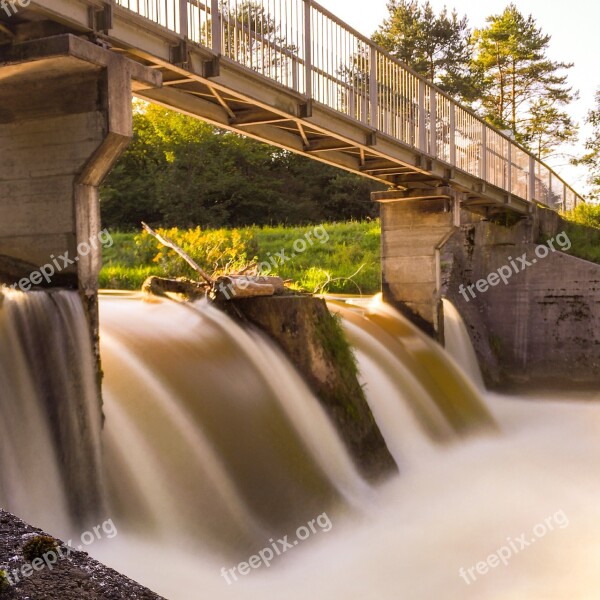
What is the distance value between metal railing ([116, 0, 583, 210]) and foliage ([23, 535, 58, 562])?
5.78 meters

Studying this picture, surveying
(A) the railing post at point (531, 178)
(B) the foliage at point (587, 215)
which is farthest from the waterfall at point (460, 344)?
(B) the foliage at point (587, 215)

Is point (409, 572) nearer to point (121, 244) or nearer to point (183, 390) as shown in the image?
point (183, 390)

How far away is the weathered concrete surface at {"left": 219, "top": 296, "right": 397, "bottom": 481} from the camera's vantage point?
10664 mm

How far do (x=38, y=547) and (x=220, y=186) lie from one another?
41281 millimetres

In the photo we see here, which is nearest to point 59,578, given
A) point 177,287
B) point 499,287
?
point 177,287

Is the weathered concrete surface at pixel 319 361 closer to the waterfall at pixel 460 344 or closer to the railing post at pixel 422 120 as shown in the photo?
the railing post at pixel 422 120

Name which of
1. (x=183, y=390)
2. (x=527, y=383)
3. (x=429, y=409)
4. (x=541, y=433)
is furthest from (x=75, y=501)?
(x=527, y=383)

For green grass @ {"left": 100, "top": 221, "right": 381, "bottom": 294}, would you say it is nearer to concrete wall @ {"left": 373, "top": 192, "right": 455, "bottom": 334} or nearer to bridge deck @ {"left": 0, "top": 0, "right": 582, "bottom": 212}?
concrete wall @ {"left": 373, "top": 192, "right": 455, "bottom": 334}

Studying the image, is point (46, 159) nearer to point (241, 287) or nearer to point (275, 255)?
point (241, 287)

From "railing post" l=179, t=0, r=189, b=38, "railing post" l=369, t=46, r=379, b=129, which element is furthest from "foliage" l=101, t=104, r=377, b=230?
"railing post" l=179, t=0, r=189, b=38

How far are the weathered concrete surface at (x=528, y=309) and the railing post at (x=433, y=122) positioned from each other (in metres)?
5.42

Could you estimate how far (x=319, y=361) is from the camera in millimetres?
10734

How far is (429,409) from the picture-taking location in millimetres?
13273

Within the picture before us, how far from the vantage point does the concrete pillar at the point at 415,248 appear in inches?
699
